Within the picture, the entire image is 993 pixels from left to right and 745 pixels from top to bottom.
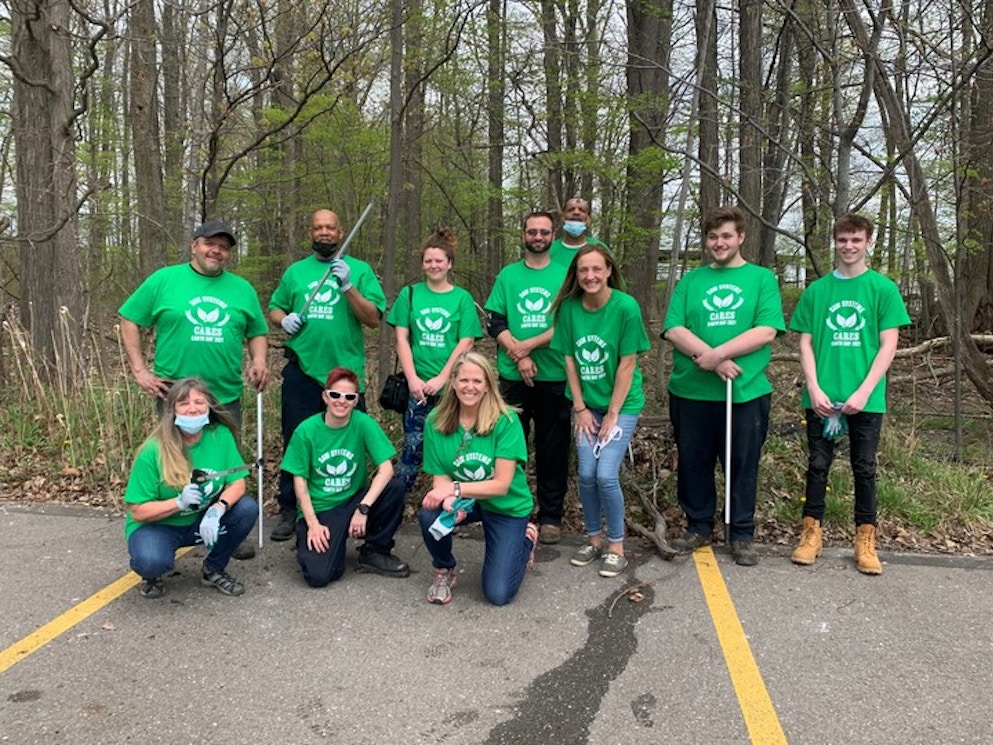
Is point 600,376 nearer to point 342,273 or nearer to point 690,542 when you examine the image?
point 690,542

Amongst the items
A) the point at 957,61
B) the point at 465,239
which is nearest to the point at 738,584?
the point at 957,61

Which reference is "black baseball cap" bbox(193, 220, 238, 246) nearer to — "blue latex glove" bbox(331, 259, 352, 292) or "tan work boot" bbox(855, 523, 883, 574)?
"blue latex glove" bbox(331, 259, 352, 292)

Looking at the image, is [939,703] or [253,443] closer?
[939,703]

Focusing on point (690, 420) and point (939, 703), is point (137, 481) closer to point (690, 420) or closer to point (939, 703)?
point (690, 420)

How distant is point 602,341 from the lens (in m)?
4.20

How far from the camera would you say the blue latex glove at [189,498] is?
361 cm

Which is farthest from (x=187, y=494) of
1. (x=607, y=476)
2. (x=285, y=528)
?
(x=607, y=476)

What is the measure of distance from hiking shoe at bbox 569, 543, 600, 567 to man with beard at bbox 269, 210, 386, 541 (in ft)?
5.23

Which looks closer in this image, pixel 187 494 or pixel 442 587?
pixel 187 494

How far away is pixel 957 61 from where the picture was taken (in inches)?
227

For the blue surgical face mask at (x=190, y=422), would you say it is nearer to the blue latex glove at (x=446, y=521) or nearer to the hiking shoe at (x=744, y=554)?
the blue latex glove at (x=446, y=521)

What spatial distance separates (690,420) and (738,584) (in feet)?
3.22

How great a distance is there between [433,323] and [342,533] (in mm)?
1370

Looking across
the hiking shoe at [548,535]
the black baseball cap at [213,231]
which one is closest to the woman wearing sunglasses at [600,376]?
the hiking shoe at [548,535]
